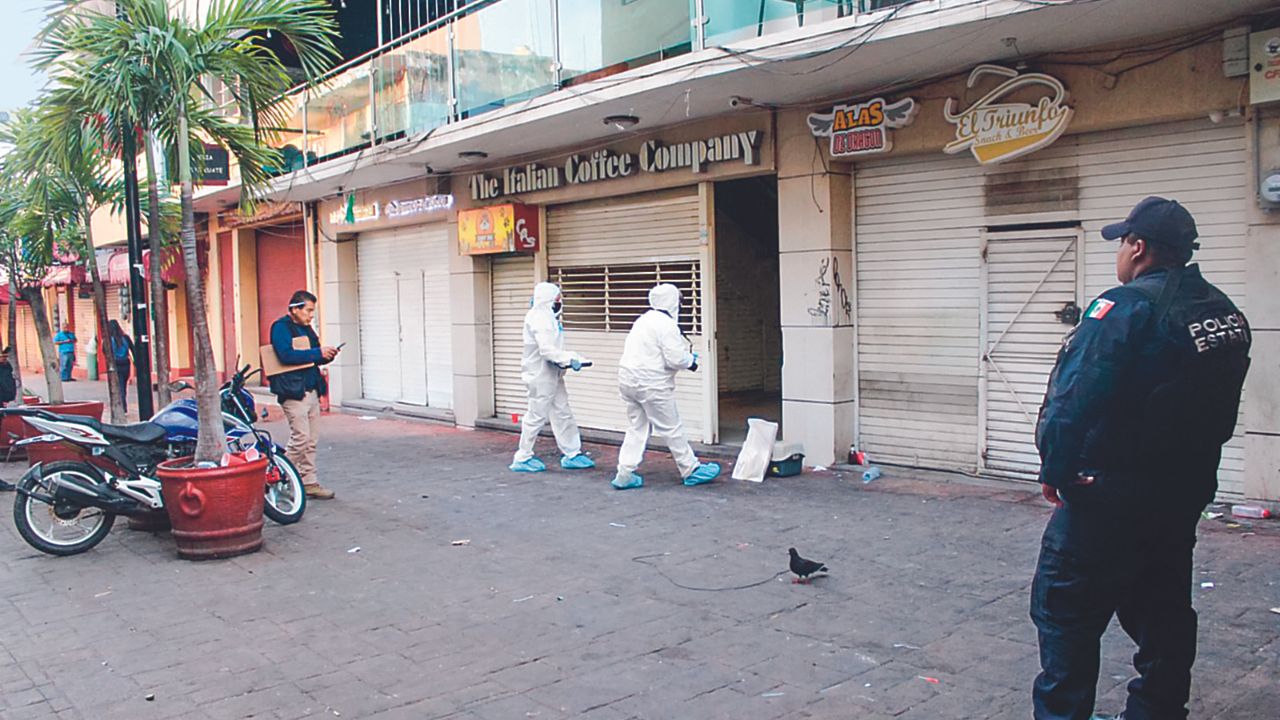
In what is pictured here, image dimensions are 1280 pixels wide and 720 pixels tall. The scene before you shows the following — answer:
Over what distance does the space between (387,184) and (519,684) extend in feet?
38.0

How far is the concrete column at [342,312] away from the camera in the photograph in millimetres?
16734

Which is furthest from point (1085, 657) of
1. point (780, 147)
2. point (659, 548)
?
point (780, 147)

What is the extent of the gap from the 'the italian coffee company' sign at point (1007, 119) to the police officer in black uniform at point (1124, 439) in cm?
475

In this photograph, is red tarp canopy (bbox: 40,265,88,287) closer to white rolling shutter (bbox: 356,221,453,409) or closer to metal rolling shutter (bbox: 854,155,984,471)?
white rolling shutter (bbox: 356,221,453,409)

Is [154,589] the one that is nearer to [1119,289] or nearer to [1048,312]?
[1119,289]

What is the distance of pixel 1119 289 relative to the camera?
3.51m

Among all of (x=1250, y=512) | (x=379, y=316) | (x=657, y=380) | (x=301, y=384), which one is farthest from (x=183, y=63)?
(x=379, y=316)

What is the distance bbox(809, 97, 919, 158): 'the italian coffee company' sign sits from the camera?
351 inches

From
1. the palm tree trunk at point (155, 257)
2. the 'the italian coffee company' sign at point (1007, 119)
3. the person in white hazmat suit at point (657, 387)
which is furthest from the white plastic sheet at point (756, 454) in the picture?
the palm tree trunk at point (155, 257)

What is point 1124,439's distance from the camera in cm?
346

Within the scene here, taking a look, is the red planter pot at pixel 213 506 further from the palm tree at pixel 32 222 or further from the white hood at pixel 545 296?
the palm tree at pixel 32 222

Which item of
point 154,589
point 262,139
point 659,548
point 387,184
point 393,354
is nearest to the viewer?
point 154,589

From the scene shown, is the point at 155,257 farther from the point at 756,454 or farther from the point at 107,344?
the point at 756,454

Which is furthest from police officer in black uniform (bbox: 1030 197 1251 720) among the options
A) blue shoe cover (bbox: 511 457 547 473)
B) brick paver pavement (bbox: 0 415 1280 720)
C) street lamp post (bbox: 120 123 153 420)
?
street lamp post (bbox: 120 123 153 420)
